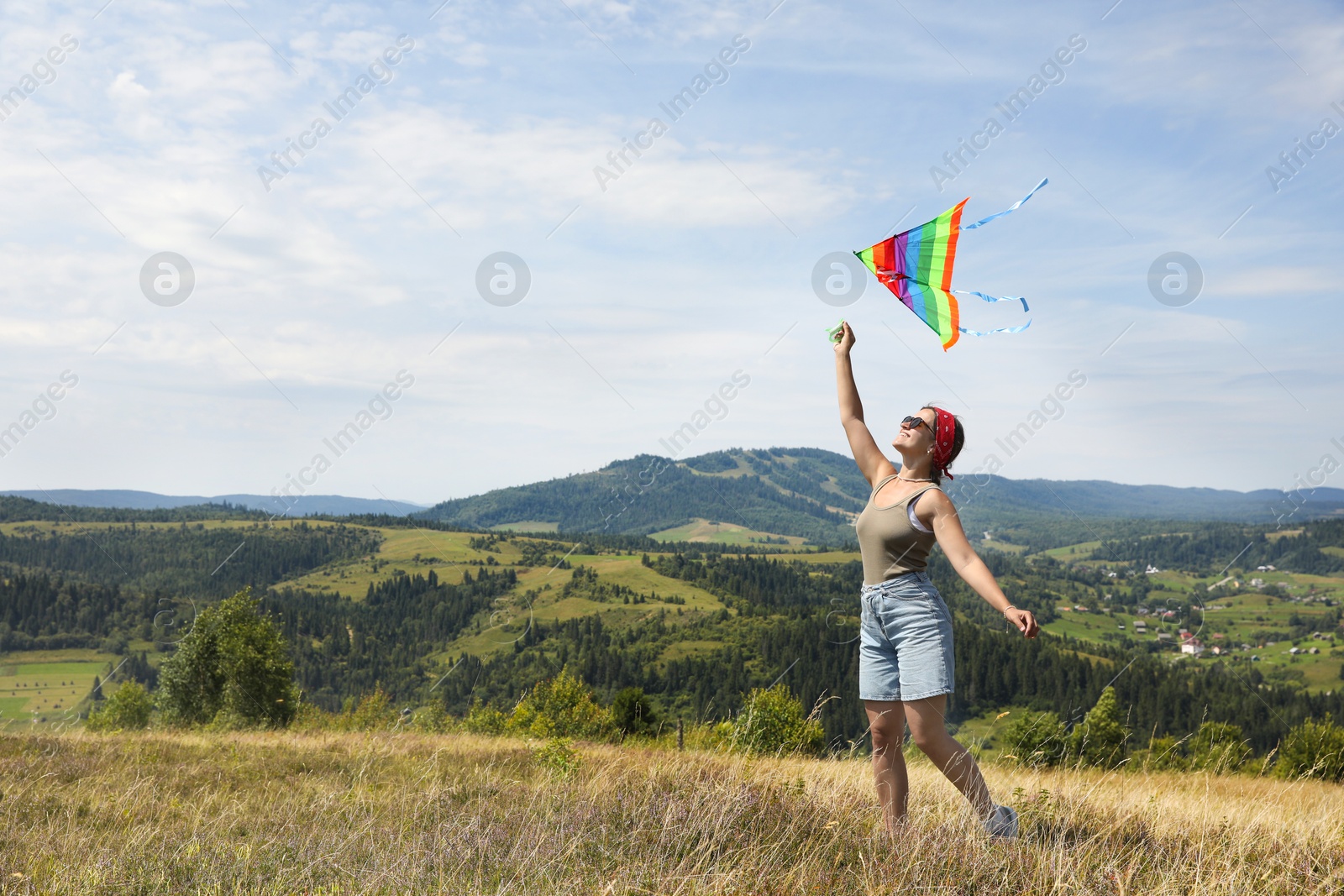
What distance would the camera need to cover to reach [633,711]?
1251 inches

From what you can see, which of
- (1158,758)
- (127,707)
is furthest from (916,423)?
(127,707)

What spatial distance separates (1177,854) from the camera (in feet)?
11.4

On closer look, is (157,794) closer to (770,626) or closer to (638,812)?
(638,812)

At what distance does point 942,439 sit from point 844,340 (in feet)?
3.13

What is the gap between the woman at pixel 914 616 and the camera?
11.8 ft

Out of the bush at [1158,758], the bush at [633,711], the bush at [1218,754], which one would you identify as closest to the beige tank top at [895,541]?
the bush at [1218,754]

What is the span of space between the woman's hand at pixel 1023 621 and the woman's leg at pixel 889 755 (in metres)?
0.90

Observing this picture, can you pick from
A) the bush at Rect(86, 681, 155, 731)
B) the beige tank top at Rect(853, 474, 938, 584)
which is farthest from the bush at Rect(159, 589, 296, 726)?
the beige tank top at Rect(853, 474, 938, 584)

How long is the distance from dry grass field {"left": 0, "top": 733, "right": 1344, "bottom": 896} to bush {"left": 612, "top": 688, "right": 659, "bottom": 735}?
2394 cm

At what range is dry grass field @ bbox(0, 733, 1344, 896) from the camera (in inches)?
120

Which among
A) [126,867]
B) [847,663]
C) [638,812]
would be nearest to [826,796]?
[638,812]

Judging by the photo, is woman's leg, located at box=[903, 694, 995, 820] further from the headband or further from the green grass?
the green grass

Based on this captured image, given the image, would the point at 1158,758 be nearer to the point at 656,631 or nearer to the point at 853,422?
the point at 853,422

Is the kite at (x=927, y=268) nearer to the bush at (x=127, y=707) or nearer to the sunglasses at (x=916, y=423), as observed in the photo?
the sunglasses at (x=916, y=423)
